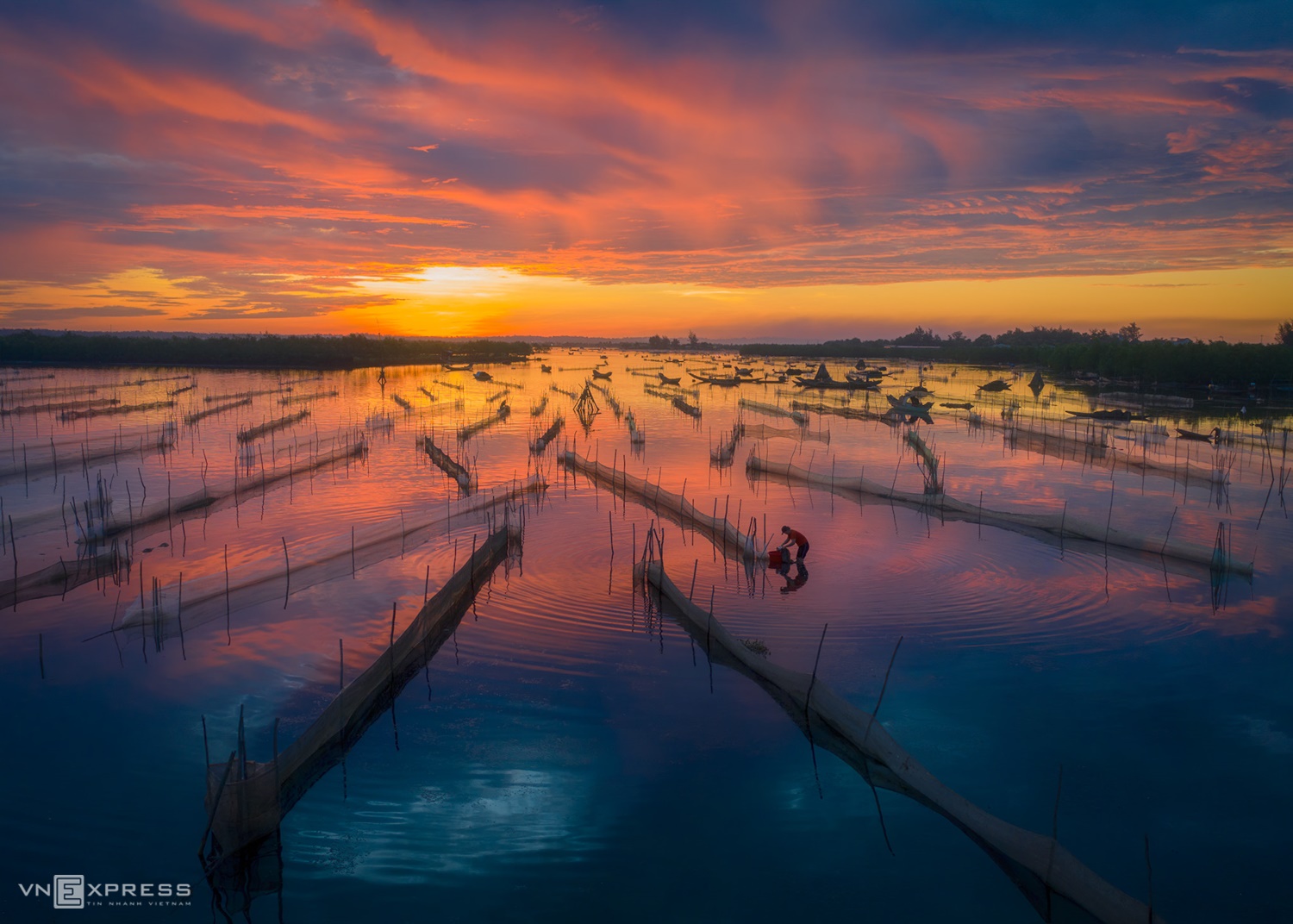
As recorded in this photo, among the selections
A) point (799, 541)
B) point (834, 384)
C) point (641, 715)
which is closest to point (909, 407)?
point (834, 384)

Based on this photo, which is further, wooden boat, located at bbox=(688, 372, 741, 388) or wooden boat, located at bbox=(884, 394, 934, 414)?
wooden boat, located at bbox=(688, 372, 741, 388)

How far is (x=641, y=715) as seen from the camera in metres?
7.01

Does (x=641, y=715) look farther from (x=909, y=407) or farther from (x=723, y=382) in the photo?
(x=723, y=382)

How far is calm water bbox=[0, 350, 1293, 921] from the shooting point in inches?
199

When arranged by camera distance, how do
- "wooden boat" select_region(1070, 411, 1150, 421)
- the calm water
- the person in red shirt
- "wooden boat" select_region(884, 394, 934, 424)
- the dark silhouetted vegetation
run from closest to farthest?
the calm water, the person in red shirt, "wooden boat" select_region(1070, 411, 1150, 421), "wooden boat" select_region(884, 394, 934, 424), the dark silhouetted vegetation

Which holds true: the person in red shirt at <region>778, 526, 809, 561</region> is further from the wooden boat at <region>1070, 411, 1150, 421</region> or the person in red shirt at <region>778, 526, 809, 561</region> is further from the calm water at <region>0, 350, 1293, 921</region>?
the wooden boat at <region>1070, 411, 1150, 421</region>

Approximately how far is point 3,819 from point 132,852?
3.43 feet

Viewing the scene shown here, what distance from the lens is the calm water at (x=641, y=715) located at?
5.04 metres

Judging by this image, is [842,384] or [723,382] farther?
[723,382]

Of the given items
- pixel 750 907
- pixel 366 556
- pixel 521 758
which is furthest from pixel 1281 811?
pixel 366 556

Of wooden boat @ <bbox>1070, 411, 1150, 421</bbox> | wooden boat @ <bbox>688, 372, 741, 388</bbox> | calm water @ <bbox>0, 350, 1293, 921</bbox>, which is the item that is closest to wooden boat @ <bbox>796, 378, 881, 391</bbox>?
wooden boat @ <bbox>688, 372, 741, 388</bbox>

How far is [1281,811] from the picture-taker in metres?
5.71

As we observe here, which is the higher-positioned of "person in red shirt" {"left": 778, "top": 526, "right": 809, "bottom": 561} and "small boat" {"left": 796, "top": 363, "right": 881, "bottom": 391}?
"small boat" {"left": 796, "top": 363, "right": 881, "bottom": 391}

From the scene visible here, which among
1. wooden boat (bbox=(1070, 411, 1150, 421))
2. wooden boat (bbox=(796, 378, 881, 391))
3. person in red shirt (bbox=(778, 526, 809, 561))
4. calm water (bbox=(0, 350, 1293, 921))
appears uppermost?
wooden boat (bbox=(796, 378, 881, 391))
